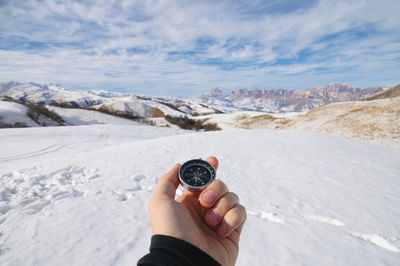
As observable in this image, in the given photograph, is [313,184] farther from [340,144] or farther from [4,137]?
[4,137]

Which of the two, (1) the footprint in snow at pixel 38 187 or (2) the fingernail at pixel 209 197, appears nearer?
(2) the fingernail at pixel 209 197

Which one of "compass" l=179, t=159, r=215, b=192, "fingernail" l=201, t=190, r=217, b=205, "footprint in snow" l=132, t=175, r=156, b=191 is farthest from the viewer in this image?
"footprint in snow" l=132, t=175, r=156, b=191

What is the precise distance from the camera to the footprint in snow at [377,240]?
14.5 feet

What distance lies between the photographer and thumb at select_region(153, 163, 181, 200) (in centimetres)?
272

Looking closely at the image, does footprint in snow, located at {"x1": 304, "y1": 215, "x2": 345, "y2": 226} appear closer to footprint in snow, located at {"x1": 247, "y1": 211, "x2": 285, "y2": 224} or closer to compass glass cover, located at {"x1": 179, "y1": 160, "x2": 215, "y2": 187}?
footprint in snow, located at {"x1": 247, "y1": 211, "x2": 285, "y2": 224}

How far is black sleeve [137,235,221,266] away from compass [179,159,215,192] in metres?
1.05

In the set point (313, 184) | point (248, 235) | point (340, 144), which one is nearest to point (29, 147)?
point (248, 235)

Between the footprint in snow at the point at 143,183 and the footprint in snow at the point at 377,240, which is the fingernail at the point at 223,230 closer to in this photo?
the footprint in snow at the point at 377,240

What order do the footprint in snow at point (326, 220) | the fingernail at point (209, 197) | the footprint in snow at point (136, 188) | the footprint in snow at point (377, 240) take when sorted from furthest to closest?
the footprint in snow at point (136, 188) < the footprint in snow at point (326, 220) < the footprint in snow at point (377, 240) < the fingernail at point (209, 197)

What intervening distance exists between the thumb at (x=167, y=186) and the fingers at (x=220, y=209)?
63 cm

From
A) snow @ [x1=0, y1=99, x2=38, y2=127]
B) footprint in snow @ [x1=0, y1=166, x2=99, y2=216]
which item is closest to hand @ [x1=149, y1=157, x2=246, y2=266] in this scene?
footprint in snow @ [x1=0, y1=166, x2=99, y2=216]

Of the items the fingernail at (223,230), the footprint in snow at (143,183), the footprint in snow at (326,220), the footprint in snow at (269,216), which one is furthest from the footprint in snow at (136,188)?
the footprint in snow at (326,220)

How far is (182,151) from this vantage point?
12703 mm

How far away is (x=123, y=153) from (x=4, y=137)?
1532 centimetres
